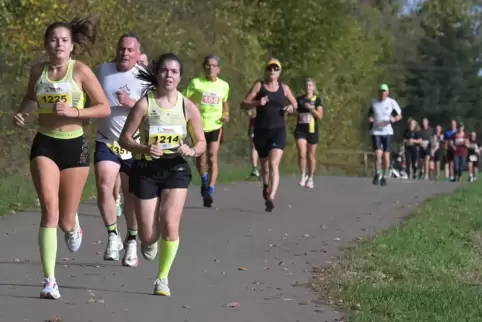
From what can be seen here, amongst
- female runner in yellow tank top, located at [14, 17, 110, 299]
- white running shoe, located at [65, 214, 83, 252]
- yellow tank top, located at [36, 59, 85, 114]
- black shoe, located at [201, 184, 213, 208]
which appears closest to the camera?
female runner in yellow tank top, located at [14, 17, 110, 299]

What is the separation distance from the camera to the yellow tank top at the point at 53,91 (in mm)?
8148

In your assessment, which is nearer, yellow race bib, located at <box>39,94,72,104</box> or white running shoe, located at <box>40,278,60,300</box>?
white running shoe, located at <box>40,278,60,300</box>

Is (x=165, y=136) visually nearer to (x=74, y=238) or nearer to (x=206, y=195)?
(x=74, y=238)

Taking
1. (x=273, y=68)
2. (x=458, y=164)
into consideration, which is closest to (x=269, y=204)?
(x=273, y=68)

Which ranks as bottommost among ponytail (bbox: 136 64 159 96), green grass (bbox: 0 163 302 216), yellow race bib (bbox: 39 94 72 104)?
green grass (bbox: 0 163 302 216)

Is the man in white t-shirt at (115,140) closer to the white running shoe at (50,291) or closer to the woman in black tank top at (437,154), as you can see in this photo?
the white running shoe at (50,291)

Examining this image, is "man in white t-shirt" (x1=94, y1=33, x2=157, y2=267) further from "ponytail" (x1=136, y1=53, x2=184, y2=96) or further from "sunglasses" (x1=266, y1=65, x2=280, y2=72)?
"sunglasses" (x1=266, y1=65, x2=280, y2=72)

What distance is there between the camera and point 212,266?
984 centimetres

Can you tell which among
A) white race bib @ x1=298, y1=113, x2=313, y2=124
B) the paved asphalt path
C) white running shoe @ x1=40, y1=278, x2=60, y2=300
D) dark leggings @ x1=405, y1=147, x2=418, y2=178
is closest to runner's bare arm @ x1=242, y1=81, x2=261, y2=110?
the paved asphalt path

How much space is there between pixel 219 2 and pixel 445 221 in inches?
706

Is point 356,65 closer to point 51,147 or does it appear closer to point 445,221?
point 445,221

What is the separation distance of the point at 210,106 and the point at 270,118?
0.85 metres

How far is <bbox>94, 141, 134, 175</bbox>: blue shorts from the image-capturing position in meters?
9.86

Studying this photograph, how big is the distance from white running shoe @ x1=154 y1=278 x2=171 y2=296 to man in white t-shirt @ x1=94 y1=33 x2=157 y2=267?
1342mm
